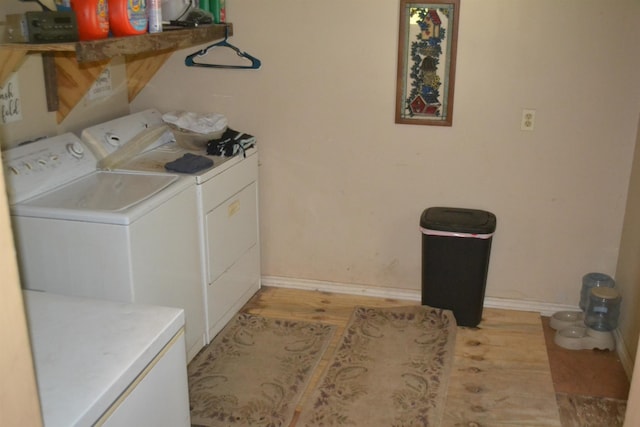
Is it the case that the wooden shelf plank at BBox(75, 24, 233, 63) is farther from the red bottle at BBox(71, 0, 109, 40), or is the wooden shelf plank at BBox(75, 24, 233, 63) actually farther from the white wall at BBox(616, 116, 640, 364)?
the white wall at BBox(616, 116, 640, 364)

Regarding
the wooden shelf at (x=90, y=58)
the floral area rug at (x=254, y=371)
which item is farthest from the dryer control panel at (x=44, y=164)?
the floral area rug at (x=254, y=371)

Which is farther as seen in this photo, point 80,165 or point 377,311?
point 377,311

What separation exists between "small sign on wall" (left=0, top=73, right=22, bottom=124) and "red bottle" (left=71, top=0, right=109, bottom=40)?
48 cm

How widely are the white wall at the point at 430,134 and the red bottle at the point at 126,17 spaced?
913 mm

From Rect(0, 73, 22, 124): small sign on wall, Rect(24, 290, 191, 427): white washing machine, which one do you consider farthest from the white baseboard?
Rect(24, 290, 191, 427): white washing machine

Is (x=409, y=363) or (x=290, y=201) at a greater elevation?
(x=290, y=201)

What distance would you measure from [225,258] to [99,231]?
0.97 meters

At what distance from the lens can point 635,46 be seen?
3062mm

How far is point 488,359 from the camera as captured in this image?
10.3 feet

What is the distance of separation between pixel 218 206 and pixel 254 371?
2.63ft

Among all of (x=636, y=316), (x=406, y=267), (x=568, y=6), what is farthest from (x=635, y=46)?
(x=406, y=267)

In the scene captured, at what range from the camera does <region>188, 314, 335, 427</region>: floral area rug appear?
8.86 feet

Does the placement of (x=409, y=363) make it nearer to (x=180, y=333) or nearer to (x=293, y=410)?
(x=293, y=410)

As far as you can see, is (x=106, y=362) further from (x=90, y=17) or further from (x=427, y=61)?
(x=427, y=61)
